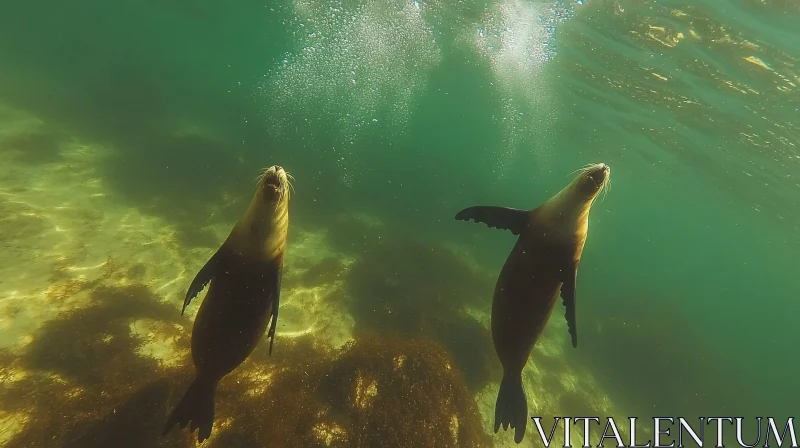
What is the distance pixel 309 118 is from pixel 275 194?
5102 cm

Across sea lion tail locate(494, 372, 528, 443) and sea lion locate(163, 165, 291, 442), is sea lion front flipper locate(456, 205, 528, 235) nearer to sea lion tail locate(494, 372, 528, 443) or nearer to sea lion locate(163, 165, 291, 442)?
sea lion tail locate(494, 372, 528, 443)

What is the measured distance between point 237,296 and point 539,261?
229cm

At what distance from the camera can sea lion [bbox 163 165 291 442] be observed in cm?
281

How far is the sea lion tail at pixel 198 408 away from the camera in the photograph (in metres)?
3.06

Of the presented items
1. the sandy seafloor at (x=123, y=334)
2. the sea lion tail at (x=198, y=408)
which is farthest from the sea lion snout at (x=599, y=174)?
the sandy seafloor at (x=123, y=334)

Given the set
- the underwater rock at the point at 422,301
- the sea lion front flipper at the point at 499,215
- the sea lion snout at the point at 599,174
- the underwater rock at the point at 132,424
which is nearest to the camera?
the sea lion snout at the point at 599,174

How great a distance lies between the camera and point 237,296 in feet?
9.59

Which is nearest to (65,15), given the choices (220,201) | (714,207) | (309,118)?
(309,118)

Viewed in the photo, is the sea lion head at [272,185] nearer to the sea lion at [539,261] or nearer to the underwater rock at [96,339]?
the sea lion at [539,261]

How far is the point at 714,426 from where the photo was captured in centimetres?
1381

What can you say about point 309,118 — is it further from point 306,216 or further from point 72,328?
point 72,328

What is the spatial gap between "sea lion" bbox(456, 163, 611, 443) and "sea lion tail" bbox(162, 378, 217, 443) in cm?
239

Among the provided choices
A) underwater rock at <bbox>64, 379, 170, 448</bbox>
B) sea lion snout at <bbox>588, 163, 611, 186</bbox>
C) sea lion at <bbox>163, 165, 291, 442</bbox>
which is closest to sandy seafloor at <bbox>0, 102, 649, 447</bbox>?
underwater rock at <bbox>64, 379, 170, 448</bbox>

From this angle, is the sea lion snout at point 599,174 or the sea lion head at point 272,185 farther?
the sea lion snout at point 599,174
